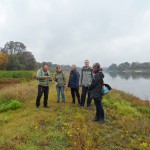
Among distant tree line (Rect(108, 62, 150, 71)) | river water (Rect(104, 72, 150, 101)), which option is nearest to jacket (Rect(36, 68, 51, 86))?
river water (Rect(104, 72, 150, 101))

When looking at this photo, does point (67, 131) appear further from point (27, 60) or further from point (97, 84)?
point (27, 60)

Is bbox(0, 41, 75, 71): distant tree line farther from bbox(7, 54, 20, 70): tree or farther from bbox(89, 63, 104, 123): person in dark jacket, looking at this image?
bbox(89, 63, 104, 123): person in dark jacket

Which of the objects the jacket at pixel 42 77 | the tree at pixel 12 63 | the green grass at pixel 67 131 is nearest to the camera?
the green grass at pixel 67 131

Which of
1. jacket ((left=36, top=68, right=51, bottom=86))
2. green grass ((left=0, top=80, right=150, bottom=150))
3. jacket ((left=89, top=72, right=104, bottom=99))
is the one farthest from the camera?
jacket ((left=36, top=68, right=51, bottom=86))

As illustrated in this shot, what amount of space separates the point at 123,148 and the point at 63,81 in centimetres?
587

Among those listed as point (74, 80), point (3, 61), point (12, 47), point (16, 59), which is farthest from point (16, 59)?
point (74, 80)

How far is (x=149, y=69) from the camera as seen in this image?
5153 inches

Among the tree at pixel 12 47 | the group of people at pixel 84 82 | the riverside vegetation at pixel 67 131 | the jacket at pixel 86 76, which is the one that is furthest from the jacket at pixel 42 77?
the tree at pixel 12 47

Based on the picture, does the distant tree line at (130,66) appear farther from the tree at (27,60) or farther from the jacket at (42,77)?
the jacket at (42,77)

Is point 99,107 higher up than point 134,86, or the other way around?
point 99,107

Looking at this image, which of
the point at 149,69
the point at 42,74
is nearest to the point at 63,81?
the point at 42,74

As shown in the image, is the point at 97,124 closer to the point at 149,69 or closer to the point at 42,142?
the point at 42,142

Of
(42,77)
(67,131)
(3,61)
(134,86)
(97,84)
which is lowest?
(134,86)

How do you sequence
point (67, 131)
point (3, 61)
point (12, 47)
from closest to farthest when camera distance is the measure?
point (67, 131), point (3, 61), point (12, 47)
